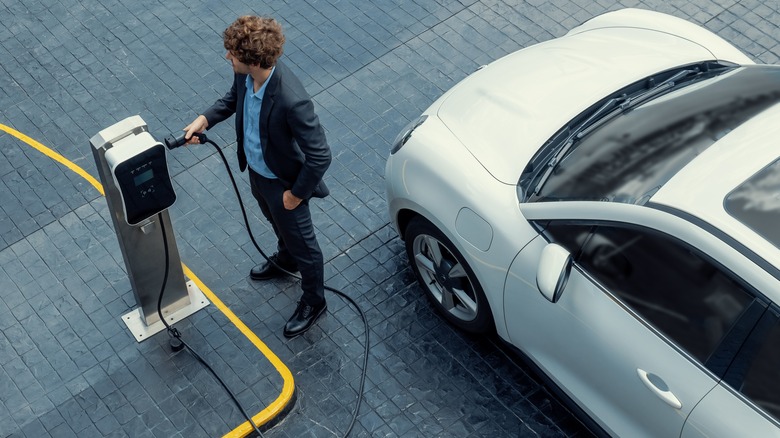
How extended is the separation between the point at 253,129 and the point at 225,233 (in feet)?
5.25

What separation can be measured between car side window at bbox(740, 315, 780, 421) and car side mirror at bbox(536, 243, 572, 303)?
3.19 ft

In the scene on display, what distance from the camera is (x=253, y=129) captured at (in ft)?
17.3

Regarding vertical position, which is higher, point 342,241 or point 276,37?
point 276,37

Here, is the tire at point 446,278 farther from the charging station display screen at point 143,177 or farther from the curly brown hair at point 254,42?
the charging station display screen at point 143,177

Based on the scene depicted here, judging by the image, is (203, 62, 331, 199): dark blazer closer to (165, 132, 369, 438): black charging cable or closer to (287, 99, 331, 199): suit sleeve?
(287, 99, 331, 199): suit sleeve

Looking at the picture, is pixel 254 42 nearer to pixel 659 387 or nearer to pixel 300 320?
pixel 300 320

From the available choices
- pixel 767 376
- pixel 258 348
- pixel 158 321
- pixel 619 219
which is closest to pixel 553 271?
pixel 619 219

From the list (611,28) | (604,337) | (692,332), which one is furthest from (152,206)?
(611,28)

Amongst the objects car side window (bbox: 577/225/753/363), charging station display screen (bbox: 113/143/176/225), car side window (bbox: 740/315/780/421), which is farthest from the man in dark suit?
car side window (bbox: 740/315/780/421)

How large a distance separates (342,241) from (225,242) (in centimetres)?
81

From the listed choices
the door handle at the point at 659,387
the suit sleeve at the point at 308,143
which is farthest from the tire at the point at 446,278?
the door handle at the point at 659,387

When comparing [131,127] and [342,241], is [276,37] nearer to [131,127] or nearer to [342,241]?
[131,127]

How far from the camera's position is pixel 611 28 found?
6457 millimetres

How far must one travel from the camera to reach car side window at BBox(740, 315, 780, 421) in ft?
14.1
